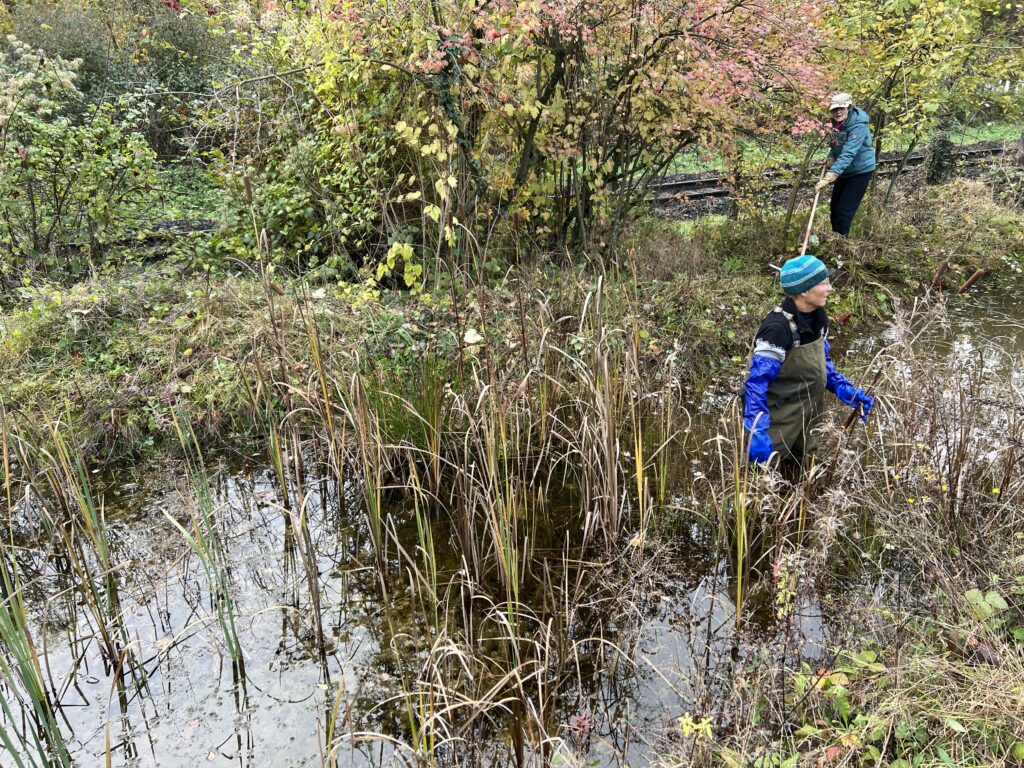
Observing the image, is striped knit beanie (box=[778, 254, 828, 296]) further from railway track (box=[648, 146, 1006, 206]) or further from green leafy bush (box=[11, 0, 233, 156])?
green leafy bush (box=[11, 0, 233, 156])

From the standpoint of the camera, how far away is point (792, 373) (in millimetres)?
3188

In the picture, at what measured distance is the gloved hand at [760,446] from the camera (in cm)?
300

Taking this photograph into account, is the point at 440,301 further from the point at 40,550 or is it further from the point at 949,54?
the point at 949,54

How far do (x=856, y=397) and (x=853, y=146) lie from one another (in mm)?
3614

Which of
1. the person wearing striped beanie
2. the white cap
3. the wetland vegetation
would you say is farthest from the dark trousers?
the person wearing striped beanie

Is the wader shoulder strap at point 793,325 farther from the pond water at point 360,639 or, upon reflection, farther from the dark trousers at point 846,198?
the dark trousers at point 846,198

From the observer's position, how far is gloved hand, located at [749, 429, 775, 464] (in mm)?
3000

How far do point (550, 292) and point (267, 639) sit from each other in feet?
9.21

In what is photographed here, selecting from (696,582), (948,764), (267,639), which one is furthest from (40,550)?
(948,764)

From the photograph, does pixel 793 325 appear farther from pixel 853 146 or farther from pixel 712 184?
pixel 712 184

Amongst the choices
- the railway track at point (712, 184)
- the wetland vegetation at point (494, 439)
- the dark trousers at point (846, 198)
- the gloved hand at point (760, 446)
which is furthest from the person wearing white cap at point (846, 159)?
the gloved hand at point (760, 446)

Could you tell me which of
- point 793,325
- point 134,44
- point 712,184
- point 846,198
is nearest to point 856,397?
point 793,325

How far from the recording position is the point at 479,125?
5.18 m

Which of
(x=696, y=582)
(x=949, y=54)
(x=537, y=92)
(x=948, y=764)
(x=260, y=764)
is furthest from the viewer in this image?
(x=949, y=54)
